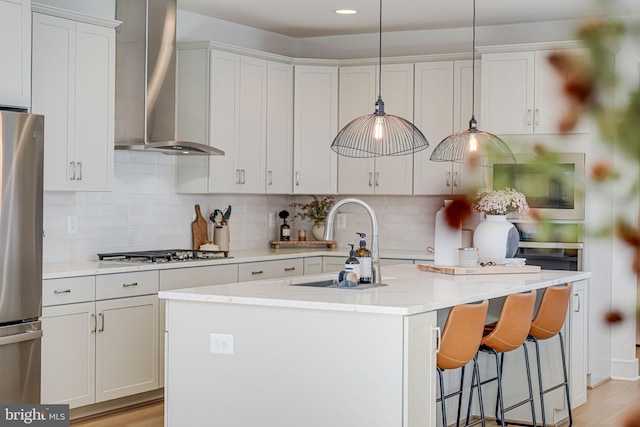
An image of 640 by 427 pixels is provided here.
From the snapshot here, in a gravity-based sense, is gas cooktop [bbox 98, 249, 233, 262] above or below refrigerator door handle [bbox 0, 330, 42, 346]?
above

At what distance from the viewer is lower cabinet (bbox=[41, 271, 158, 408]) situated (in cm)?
474

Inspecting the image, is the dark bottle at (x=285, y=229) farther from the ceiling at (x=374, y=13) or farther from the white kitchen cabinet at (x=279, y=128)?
the ceiling at (x=374, y=13)

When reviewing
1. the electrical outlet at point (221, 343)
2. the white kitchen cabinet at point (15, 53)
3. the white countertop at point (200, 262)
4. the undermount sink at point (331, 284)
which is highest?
the white kitchen cabinet at point (15, 53)

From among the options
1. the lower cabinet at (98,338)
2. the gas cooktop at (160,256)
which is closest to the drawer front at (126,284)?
the lower cabinet at (98,338)

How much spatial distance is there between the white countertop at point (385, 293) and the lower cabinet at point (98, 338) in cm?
115

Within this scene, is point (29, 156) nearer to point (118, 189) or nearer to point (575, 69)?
point (118, 189)

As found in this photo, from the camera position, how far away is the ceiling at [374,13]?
603cm

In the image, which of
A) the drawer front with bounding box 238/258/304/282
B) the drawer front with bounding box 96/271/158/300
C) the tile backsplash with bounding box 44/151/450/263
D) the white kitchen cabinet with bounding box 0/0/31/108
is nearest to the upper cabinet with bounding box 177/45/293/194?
the tile backsplash with bounding box 44/151/450/263

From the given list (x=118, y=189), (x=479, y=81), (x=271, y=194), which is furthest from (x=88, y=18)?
(x=479, y=81)

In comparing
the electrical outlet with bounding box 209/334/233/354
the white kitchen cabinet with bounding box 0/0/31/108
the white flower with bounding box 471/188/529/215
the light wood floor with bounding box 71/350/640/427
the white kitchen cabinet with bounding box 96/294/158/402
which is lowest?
the light wood floor with bounding box 71/350/640/427

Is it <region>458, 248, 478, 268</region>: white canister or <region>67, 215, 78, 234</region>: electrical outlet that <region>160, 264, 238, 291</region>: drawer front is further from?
<region>458, 248, 478, 268</region>: white canister

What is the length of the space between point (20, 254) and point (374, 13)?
3.41 metres

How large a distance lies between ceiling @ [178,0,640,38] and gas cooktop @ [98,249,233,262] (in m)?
1.80

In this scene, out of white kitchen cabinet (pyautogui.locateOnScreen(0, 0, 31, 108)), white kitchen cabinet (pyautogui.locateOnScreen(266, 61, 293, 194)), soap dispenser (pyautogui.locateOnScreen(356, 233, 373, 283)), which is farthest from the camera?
white kitchen cabinet (pyautogui.locateOnScreen(266, 61, 293, 194))
